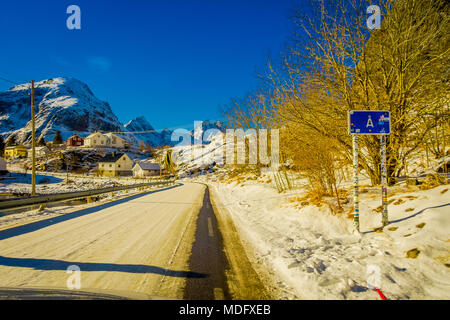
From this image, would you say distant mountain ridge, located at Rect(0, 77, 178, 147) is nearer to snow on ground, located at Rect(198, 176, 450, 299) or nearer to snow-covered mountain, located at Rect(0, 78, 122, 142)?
snow-covered mountain, located at Rect(0, 78, 122, 142)

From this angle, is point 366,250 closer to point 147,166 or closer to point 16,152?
point 147,166

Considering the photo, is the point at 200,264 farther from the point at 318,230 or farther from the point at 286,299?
the point at 318,230

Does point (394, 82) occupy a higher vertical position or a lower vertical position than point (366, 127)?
higher

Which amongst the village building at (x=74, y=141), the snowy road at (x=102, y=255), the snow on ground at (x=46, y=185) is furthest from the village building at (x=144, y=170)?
the snowy road at (x=102, y=255)

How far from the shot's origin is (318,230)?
6.17m

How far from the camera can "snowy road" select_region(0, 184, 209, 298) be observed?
10.1ft

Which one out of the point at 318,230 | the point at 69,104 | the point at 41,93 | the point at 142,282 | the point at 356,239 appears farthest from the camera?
the point at 41,93

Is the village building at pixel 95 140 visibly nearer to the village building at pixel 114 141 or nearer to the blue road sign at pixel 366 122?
the village building at pixel 114 141

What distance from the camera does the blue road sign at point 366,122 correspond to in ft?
16.8

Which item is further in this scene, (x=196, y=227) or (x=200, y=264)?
(x=196, y=227)

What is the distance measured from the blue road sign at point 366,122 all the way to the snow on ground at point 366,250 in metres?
2.23

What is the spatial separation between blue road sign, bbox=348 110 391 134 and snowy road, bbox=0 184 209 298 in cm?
492

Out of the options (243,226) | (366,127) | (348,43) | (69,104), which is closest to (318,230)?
(243,226)
